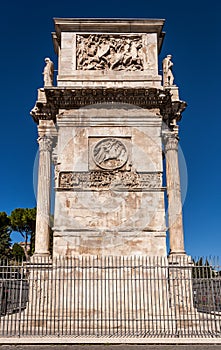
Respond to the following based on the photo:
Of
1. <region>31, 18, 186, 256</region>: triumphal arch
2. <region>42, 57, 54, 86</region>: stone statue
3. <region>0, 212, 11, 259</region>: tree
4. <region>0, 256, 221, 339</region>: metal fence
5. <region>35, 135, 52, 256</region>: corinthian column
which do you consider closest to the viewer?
<region>0, 256, 221, 339</region>: metal fence

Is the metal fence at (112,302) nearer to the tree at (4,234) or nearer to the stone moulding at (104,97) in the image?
the stone moulding at (104,97)

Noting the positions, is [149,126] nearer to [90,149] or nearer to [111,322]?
[90,149]

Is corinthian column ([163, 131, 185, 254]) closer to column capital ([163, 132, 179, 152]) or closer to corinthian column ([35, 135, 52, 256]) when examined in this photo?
column capital ([163, 132, 179, 152])

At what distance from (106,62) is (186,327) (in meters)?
9.70

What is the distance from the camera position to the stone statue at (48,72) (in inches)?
601

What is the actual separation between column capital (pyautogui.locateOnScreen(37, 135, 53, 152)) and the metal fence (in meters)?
4.12

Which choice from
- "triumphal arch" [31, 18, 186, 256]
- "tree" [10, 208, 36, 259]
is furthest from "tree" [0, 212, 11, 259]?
"triumphal arch" [31, 18, 186, 256]

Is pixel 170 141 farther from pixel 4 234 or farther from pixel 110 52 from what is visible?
pixel 4 234

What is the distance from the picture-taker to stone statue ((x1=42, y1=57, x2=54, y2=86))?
50.1 ft

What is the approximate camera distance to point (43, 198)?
1377 cm

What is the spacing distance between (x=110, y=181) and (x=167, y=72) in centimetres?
553

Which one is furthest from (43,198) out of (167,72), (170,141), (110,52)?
(167,72)

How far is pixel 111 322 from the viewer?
11.1 meters

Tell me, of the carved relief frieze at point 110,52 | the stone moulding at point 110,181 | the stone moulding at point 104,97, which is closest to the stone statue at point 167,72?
the carved relief frieze at point 110,52
